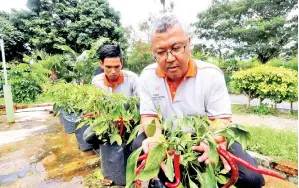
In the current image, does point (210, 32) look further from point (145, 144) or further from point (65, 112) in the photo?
point (145, 144)

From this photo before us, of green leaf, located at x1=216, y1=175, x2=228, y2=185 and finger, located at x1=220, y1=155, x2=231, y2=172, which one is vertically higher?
finger, located at x1=220, y1=155, x2=231, y2=172

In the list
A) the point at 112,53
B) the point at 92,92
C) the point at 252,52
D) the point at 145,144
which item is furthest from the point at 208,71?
the point at 252,52

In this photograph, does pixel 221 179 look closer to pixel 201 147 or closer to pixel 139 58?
pixel 201 147

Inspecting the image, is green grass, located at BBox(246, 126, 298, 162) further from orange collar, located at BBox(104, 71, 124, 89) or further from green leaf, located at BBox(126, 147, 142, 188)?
green leaf, located at BBox(126, 147, 142, 188)

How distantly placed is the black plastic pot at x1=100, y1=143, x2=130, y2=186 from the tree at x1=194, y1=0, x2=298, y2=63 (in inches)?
498

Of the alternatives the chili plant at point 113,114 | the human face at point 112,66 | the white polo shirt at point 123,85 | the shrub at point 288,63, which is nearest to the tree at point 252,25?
the shrub at point 288,63

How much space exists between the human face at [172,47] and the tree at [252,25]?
12.8 meters

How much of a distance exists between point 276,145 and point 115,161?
1.79m

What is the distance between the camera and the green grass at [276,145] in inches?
97.1

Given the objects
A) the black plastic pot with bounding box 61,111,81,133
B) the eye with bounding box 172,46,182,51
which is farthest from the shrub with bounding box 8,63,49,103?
the eye with bounding box 172,46,182,51

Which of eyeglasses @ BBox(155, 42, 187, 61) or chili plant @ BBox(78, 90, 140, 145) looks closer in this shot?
eyeglasses @ BBox(155, 42, 187, 61)

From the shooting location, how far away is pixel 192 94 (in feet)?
5.42

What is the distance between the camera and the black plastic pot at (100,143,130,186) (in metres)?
2.17

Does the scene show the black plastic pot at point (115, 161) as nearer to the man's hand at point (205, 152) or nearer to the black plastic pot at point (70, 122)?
the man's hand at point (205, 152)
